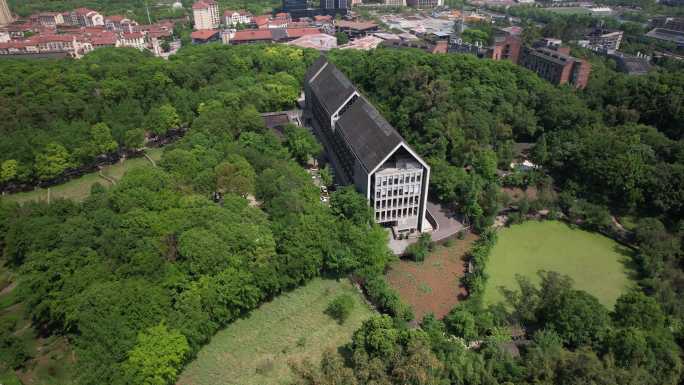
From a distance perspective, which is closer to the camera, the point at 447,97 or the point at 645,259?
the point at 645,259

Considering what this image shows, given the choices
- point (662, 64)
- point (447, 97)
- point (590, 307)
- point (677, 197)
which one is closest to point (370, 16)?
point (662, 64)

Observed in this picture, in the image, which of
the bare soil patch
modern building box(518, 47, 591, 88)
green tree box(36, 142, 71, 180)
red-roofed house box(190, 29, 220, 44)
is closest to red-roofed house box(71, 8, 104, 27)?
red-roofed house box(190, 29, 220, 44)

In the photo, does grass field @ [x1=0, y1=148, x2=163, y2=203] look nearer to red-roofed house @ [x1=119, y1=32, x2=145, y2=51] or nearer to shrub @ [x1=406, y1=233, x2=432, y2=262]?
shrub @ [x1=406, y1=233, x2=432, y2=262]

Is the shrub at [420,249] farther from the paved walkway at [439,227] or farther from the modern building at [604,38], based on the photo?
the modern building at [604,38]

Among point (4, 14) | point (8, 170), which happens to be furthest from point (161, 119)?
point (4, 14)

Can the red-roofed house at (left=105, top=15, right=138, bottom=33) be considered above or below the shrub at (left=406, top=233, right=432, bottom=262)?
above

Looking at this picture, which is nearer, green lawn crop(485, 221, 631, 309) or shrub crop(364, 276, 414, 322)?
shrub crop(364, 276, 414, 322)

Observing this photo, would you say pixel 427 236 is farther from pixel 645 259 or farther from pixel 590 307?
pixel 645 259
